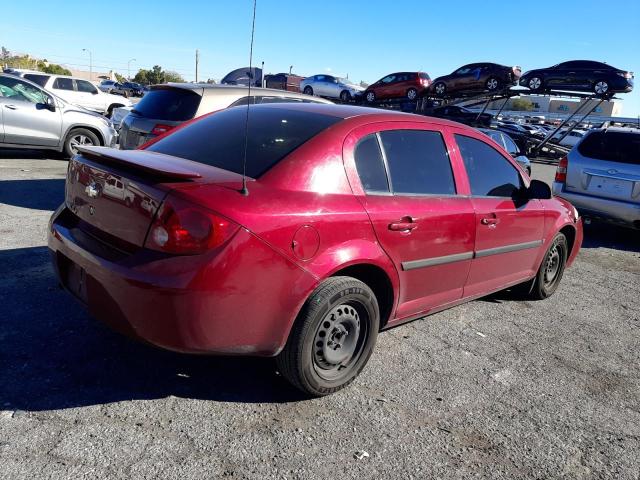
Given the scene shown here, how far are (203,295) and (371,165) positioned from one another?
4.48 feet

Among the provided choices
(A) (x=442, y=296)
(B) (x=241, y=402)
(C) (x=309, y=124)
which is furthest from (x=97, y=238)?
(A) (x=442, y=296)

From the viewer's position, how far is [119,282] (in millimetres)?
2570

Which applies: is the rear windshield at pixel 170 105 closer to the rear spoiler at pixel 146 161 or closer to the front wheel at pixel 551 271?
the rear spoiler at pixel 146 161

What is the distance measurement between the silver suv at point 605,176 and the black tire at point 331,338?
19.2 feet

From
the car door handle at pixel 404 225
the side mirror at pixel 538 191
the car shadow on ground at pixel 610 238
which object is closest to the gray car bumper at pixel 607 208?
the car shadow on ground at pixel 610 238

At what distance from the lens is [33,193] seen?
24.2 feet

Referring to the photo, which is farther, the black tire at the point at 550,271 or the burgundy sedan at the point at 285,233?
the black tire at the point at 550,271

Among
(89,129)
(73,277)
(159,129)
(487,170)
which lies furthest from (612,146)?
(89,129)

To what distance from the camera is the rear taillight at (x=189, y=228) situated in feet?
8.17

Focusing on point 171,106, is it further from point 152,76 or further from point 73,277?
point 152,76

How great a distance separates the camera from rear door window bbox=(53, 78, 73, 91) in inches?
677

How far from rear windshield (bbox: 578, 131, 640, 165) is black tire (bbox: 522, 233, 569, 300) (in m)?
3.21

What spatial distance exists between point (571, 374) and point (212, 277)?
2.67m

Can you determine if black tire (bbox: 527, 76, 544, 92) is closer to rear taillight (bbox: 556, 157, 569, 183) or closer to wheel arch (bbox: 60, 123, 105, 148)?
rear taillight (bbox: 556, 157, 569, 183)
